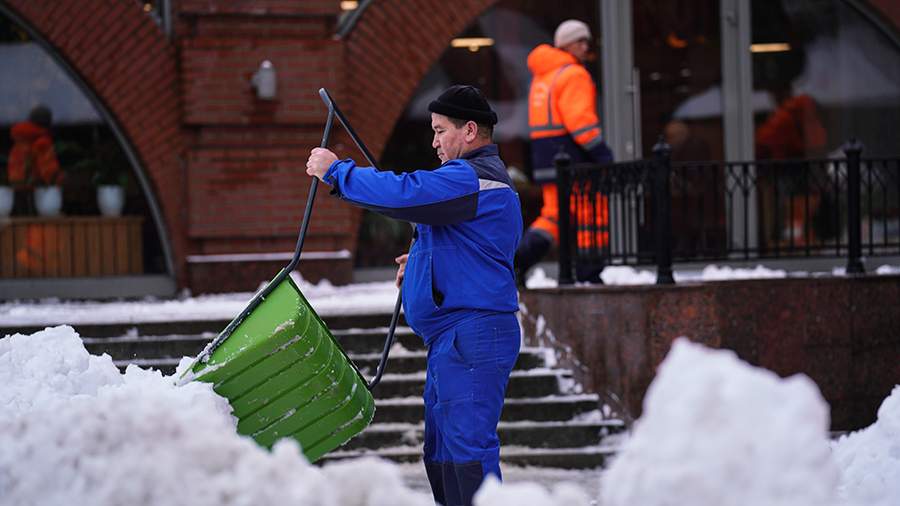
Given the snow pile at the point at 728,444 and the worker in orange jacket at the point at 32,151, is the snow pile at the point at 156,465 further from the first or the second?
the worker in orange jacket at the point at 32,151

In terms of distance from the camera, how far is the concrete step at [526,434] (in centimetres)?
804

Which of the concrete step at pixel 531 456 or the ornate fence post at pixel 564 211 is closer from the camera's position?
the concrete step at pixel 531 456

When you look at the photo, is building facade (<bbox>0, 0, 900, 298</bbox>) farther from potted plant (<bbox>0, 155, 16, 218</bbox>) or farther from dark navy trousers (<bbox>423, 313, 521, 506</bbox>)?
dark navy trousers (<bbox>423, 313, 521, 506</bbox>)

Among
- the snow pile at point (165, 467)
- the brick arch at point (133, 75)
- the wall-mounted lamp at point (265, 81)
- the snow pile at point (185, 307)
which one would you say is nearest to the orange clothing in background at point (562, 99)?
the snow pile at point (185, 307)

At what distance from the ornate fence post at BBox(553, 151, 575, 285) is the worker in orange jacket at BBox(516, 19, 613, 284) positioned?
3.2 inches

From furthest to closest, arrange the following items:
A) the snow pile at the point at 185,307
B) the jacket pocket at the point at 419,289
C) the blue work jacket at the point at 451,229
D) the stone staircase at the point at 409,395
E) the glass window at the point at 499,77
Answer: the glass window at the point at 499,77
the snow pile at the point at 185,307
the stone staircase at the point at 409,395
the jacket pocket at the point at 419,289
the blue work jacket at the point at 451,229

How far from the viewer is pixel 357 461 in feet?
12.7

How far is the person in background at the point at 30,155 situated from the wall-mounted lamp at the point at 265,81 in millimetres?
1946

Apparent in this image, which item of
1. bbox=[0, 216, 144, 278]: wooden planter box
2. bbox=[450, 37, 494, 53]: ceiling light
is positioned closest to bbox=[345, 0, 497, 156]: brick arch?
bbox=[450, 37, 494, 53]: ceiling light

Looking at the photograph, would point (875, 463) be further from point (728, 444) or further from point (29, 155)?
point (29, 155)

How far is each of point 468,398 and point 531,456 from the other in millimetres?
3060

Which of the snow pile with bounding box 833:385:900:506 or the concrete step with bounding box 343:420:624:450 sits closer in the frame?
the snow pile with bounding box 833:385:900:506

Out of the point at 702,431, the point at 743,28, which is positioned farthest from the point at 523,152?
the point at 702,431

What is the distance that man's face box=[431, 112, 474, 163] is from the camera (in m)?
5.20
